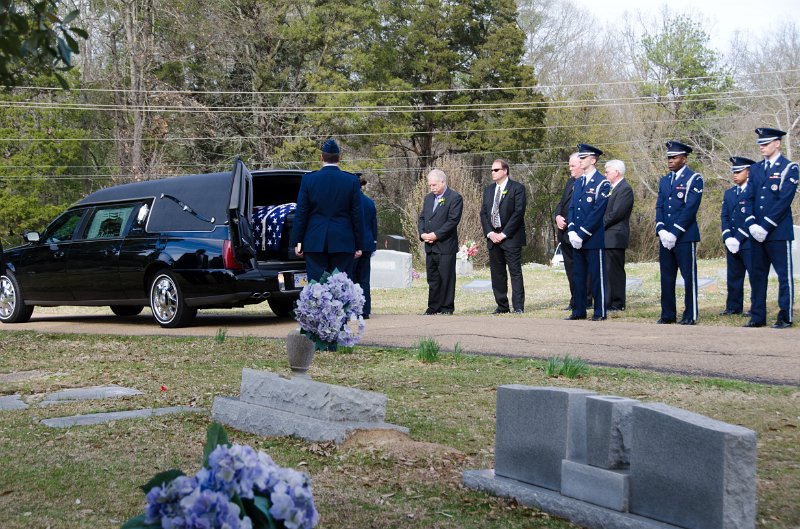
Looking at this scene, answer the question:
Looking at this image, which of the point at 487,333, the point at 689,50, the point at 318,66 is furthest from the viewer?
the point at 689,50

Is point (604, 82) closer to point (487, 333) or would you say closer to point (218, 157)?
point (218, 157)

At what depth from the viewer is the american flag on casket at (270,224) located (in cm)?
1335

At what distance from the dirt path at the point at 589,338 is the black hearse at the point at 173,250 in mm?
457

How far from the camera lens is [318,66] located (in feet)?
161

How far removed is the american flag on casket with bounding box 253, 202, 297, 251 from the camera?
526 inches

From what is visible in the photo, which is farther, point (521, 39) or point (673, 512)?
point (521, 39)

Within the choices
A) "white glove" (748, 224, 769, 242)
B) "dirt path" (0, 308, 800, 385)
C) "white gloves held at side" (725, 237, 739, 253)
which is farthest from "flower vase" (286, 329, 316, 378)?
"white gloves held at side" (725, 237, 739, 253)

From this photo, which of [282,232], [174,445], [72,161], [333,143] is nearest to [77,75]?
[72,161]

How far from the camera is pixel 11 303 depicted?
1541cm

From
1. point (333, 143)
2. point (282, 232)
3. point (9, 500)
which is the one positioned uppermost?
point (333, 143)

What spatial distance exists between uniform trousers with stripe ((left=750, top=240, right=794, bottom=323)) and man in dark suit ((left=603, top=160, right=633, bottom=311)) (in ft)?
9.11

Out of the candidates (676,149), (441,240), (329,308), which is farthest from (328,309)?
(441,240)

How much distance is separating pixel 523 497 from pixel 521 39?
1939 inches

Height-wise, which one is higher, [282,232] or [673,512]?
[282,232]
